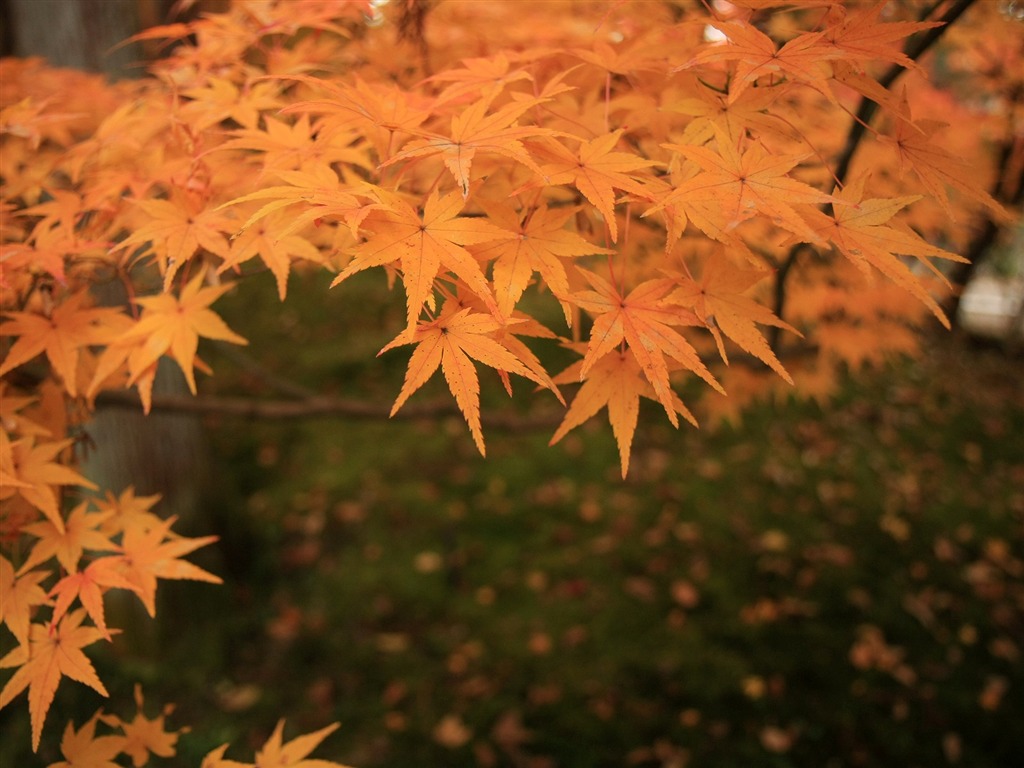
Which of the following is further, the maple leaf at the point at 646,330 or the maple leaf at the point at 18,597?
the maple leaf at the point at 18,597

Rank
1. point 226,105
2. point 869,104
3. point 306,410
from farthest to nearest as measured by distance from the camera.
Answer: point 306,410
point 869,104
point 226,105

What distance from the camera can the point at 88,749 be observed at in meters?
1.08

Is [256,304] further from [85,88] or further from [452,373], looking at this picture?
[452,373]

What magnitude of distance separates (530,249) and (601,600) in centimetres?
275

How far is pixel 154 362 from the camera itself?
3.79 feet

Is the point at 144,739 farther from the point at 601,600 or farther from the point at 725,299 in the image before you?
the point at 601,600

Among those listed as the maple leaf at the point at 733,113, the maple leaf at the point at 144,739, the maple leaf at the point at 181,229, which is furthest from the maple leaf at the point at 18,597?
the maple leaf at the point at 733,113

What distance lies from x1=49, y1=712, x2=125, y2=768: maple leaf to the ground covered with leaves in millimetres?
1114

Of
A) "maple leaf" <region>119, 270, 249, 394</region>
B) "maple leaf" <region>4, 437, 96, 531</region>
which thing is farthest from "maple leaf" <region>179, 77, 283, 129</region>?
"maple leaf" <region>4, 437, 96, 531</region>

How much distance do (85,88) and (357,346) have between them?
358cm

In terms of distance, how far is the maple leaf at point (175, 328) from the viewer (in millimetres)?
1143

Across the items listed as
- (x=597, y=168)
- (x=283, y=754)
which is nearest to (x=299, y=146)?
(x=597, y=168)

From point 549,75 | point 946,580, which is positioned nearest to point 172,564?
point 549,75

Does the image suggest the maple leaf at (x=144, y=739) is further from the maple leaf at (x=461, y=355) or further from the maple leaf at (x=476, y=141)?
the maple leaf at (x=476, y=141)
